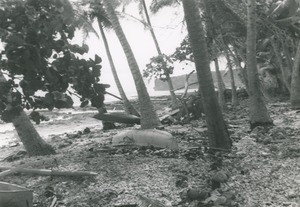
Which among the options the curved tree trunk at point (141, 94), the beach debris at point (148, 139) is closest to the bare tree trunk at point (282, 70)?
the curved tree trunk at point (141, 94)

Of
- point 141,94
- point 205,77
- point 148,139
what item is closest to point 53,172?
point 148,139

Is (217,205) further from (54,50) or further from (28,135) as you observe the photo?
(28,135)

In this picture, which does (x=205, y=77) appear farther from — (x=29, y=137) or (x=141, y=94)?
(x=29, y=137)

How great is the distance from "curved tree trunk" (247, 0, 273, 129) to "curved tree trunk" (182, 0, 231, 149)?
2.49 metres

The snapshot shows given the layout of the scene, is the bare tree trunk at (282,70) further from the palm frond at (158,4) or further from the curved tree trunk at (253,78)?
the curved tree trunk at (253,78)

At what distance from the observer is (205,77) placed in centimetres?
692

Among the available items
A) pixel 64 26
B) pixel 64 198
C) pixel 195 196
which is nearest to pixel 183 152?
pixel 195 196

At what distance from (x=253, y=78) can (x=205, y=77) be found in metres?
2.86

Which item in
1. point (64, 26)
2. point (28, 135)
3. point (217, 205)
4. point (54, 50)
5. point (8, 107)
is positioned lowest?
point (217, 205)

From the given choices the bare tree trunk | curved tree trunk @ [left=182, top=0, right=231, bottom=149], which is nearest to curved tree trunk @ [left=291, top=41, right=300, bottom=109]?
the bare tree trunk

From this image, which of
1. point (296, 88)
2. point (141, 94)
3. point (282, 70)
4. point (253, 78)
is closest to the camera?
point (253, 78)

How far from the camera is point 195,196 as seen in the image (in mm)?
5145

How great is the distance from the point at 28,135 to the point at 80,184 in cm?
290

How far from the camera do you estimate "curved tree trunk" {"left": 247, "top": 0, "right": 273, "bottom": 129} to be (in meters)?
9.09
